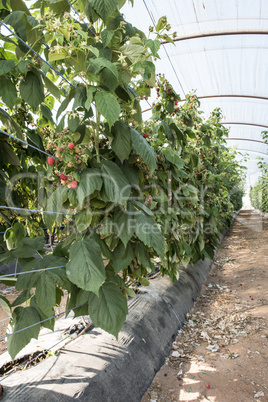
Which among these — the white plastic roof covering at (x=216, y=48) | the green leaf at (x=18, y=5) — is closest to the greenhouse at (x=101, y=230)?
the green leaf at (x=18, y=5)

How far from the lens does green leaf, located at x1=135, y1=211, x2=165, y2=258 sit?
1326 millimetres

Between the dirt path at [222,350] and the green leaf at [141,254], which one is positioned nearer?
the green leaf at [141,254]

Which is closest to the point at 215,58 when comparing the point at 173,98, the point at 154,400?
the point at 173,98

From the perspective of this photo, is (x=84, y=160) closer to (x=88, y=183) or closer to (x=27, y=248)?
(x=88, y=183)

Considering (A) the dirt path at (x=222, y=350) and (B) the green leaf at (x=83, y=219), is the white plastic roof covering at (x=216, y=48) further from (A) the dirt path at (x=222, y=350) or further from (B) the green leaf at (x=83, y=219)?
(A) the dirt path at (x=222, y=350)

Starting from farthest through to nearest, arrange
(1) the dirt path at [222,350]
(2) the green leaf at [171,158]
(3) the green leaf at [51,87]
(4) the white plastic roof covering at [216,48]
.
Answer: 1. (4) the white plastic roof covering at [216,48]
2. (2) the green leaf at [171,158]
3. (1) the dirt path at [222,350]
4. (3) the green leaf at [51,87]

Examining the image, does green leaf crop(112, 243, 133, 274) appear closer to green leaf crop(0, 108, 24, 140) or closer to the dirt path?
green leaf crop(0, 108, 24, 140)

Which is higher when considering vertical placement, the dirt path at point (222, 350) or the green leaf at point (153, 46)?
the green leaf at point (153, 46)

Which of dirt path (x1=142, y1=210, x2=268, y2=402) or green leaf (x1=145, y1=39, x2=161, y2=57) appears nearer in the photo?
green leaf (x1=145, y1=39, x2=161, y2=57)

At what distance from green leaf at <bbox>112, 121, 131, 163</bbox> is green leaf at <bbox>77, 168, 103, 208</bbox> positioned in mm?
145

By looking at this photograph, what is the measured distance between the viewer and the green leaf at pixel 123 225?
4.48 ft

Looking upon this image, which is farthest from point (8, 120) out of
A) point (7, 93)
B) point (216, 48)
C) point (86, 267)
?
point (216, 48)

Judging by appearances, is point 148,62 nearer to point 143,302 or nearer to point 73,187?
point 73,187

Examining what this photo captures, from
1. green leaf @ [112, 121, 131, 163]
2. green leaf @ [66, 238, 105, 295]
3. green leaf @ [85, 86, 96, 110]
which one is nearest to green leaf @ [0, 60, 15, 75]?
green leaf @ [85, 86, 96, 110]
